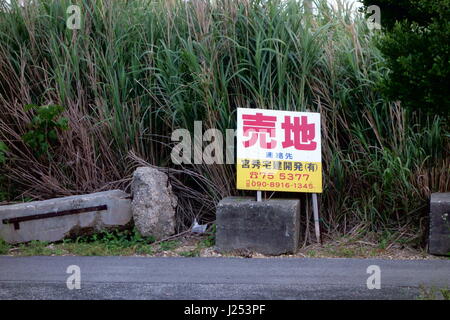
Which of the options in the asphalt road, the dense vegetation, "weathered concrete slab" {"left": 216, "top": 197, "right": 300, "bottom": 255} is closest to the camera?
the dense vegetation

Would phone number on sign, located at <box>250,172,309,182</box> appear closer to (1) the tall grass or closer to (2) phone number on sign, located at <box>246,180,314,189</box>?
(2) phone number on sign, located at <box>246,180,314,189</box>

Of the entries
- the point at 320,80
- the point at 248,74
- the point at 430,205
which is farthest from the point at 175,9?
the point at 430,205

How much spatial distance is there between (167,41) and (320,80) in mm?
2113

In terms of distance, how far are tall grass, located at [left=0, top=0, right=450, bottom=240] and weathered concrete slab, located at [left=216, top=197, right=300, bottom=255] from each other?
0.87 m

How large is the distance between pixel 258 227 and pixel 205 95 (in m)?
1.88

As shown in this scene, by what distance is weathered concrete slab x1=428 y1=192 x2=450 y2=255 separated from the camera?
7363mm

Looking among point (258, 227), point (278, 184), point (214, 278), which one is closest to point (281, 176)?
point (278, 184)

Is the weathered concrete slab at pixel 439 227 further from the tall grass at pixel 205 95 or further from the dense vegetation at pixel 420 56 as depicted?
the dense vegetation at pixel 420 56

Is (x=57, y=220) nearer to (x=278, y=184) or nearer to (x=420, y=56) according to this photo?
(x=278, y=184)

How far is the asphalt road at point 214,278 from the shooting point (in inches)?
214

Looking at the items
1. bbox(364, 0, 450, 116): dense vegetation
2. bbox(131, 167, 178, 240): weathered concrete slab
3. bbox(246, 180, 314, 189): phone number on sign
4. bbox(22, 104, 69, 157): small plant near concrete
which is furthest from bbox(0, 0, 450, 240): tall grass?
bbox(364, 0, 450, 116): dense vegetation

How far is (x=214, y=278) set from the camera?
6.04 metres

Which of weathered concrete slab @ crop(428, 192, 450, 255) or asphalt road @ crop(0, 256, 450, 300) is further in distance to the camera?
weathered concrete slab @ crop(428, 192, 450, 255)

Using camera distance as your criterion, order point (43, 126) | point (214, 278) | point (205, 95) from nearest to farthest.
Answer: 1. point (214, 278)
2. point (205, 95)
3. point (43, 126)
